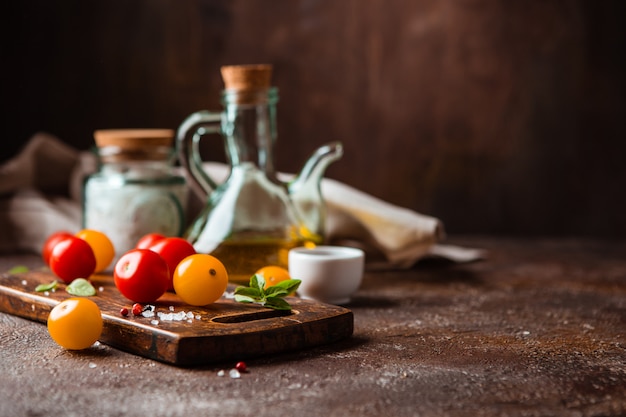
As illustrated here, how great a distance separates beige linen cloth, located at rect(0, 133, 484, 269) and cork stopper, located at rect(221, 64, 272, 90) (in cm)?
51

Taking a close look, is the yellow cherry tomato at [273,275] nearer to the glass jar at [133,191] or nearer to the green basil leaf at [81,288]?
the green basil leaf at [81,288]

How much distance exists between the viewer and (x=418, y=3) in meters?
2.60

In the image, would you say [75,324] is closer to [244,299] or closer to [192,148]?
[244,299]

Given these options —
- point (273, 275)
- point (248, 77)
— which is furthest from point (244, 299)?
point (248, 77)

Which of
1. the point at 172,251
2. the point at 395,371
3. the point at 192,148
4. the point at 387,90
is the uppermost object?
the point at 387,90

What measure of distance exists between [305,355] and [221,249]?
0.47m

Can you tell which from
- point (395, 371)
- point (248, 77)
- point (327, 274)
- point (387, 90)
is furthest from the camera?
point (387, 90)

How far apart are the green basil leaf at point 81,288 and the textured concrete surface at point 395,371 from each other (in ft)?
0.28

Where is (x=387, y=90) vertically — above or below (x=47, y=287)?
above

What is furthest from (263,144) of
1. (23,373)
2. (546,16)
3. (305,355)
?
(546,16)

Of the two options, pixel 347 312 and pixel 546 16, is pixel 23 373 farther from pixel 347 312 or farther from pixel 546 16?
pixel 546 16

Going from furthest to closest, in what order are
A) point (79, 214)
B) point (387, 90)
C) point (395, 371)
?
point (387, 90) → point (79, 214) → point (395, 371)

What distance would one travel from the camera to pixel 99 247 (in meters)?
1.56

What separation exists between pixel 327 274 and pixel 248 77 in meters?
0.44
